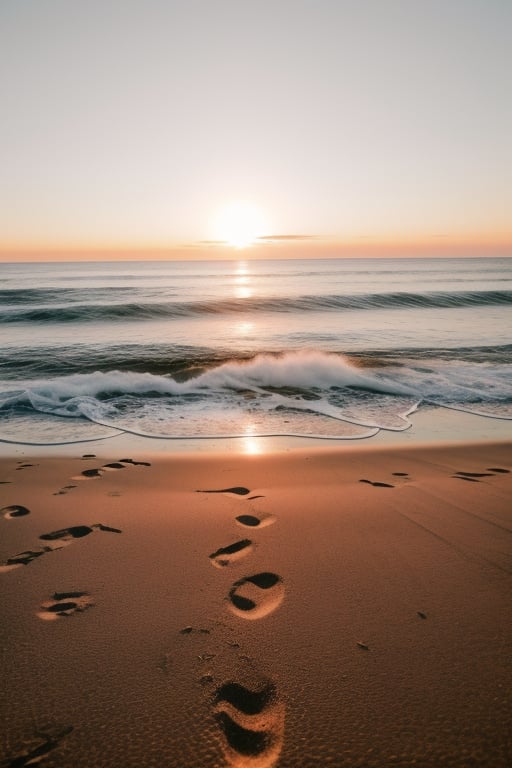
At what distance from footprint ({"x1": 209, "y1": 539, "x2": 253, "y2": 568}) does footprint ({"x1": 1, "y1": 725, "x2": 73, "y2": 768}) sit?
52.4 inches

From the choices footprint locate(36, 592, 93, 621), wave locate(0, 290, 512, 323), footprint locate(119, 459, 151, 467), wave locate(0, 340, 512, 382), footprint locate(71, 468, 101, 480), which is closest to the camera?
footprint locate(36, 592, 93, 621)

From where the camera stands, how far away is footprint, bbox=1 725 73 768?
1765 millimetres

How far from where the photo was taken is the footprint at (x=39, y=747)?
69.5 inches

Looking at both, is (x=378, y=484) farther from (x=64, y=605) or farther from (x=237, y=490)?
(x=64, y=605)

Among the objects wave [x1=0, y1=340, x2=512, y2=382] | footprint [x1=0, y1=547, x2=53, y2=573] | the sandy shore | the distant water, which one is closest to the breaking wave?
the distant water

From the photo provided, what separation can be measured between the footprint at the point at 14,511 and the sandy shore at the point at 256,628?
3 centimetres

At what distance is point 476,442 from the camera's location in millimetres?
6543

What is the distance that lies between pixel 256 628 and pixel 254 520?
1359 mm

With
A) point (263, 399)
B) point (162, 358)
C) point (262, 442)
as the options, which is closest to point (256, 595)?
point (262, 442)

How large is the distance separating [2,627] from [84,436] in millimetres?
4520

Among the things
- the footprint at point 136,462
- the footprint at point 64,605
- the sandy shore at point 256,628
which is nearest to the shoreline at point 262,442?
the footprint at point 136,462

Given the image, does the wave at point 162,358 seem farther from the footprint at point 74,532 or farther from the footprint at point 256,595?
the footprint at point 256,595

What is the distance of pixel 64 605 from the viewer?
2686mm

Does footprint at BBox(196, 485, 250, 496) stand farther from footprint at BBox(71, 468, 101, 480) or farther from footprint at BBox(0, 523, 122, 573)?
footprint at BBox(71, 468, 101, 480)
